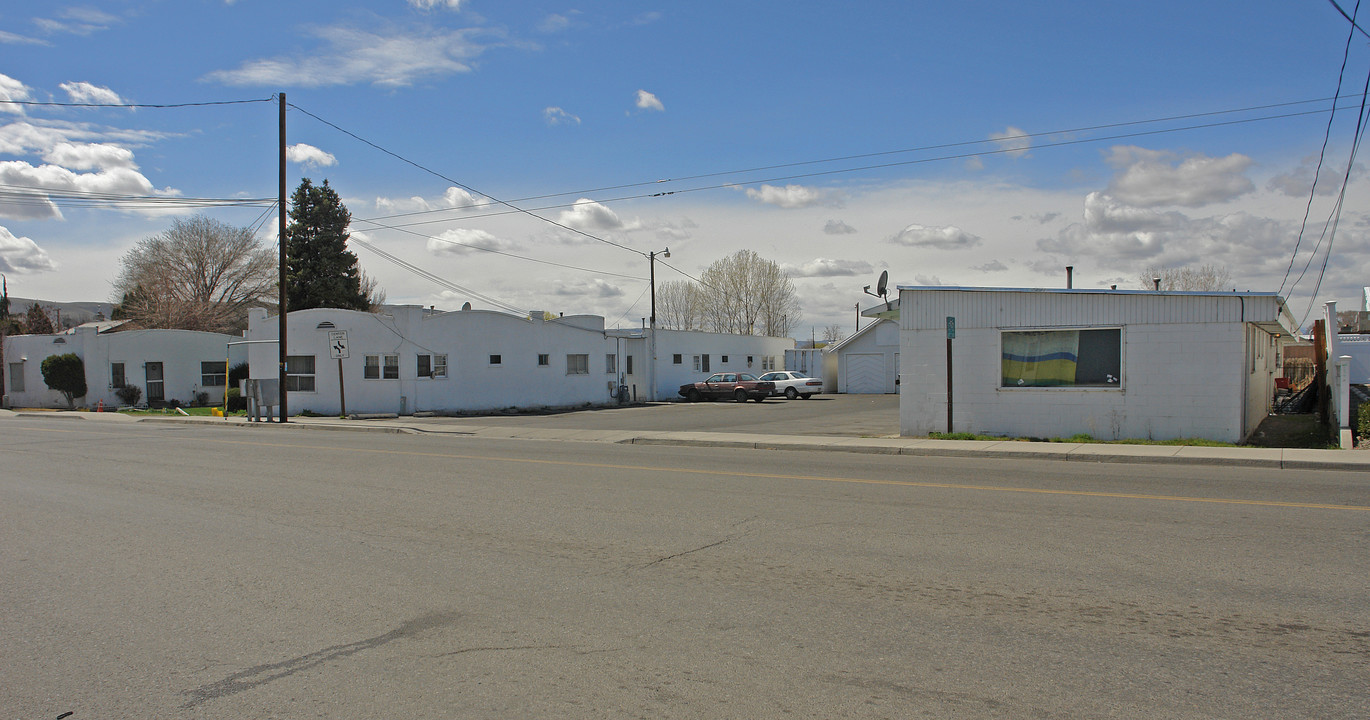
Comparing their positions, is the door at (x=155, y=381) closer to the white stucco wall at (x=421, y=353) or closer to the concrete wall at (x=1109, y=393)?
the white stucco wall at (x=421, y=353)

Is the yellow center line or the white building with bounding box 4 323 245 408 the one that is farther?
the white building with bounding box 4 323 245 408

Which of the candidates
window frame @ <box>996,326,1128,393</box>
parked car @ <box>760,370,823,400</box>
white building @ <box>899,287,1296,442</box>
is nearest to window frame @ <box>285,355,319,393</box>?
parked car @ <box>760,370,823,400</box>

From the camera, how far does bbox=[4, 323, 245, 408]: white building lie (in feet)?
125

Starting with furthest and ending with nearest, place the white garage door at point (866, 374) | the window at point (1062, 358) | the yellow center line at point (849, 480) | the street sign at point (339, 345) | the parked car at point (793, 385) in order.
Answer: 1. the white garage door at point (866, 374)
2. the parked car at point (793, 385)
3. the street sign at point (339, 345)
4. the window at point (1062, 358)
5. the yellow center line at point (849, 480)

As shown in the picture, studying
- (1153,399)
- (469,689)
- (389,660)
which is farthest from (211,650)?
(1153,399)

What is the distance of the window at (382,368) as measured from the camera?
1212 inches

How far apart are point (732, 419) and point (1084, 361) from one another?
465 inches

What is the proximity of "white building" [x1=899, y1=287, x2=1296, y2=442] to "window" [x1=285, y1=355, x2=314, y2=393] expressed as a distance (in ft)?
74.1

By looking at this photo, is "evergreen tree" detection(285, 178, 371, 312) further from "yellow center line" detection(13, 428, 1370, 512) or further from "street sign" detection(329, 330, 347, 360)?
"yellow center line" detection(13, 428, 1370, 512)

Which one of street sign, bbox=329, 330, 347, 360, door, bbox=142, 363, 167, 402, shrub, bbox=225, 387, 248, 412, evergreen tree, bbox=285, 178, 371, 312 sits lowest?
shrub, bbox=225, 387, 248, 412

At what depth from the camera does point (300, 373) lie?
3177 cm

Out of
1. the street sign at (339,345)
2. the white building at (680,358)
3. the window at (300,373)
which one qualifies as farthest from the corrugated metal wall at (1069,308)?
the window at (300,373)

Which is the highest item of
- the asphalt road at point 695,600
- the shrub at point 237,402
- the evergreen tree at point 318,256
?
the evergreen tree at point 318,256

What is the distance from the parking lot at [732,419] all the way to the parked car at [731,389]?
212 cm
